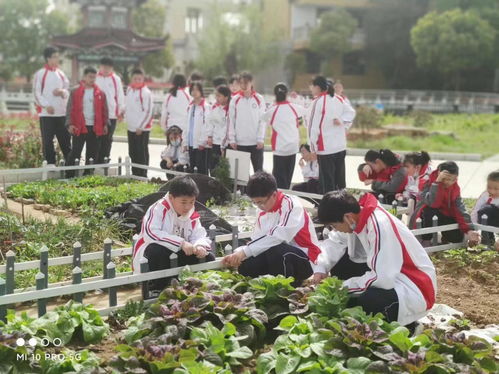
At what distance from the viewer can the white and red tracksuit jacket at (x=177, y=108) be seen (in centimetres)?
1140

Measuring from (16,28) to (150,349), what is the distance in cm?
3914

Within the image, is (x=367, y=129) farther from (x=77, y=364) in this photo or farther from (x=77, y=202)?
(x=77, y=364)

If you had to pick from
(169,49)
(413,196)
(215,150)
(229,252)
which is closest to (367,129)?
(215,150)

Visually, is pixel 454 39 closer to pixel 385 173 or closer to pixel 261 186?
pixel 385 173

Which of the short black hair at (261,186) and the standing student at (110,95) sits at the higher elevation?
the standing student at (110,95)

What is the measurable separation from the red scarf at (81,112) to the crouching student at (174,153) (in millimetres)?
1006

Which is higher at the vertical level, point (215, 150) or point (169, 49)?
point (169, 49)

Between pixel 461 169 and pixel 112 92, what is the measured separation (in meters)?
7.68

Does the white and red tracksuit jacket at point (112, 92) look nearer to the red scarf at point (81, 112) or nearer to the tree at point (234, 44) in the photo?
the red scarf at point (81, 112)

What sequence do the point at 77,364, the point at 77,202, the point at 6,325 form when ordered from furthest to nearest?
the point at 77,202 < the point at 6,325 < the point at 77,364

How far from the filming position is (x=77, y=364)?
3.80 metres

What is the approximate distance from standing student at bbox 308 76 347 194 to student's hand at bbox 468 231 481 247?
2544 mm

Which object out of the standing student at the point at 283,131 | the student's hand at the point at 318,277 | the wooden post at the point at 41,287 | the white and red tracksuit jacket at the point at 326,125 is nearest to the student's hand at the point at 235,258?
the student's hand at the point at 318,277

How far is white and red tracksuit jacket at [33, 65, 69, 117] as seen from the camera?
11.4m
